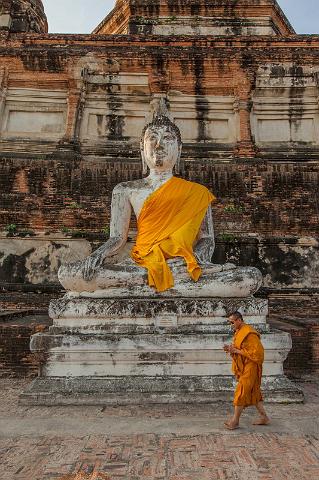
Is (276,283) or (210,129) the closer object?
(276,283)

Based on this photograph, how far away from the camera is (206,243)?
6051 mm

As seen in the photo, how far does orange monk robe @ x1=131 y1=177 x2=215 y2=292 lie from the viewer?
5.43 m

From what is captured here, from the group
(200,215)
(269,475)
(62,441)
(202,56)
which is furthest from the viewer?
(202,56)

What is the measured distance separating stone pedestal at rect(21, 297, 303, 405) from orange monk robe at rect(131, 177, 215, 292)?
0.57 m

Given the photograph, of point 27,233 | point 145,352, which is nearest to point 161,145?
point 145,352

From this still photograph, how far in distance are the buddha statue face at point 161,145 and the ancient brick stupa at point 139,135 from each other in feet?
11.9

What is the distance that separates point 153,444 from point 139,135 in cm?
988

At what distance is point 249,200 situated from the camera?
1027cm

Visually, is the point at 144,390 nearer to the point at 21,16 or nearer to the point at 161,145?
the point at 161,145

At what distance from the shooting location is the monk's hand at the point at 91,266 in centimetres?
516

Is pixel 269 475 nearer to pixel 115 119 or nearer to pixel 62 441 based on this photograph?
pixel 62 441

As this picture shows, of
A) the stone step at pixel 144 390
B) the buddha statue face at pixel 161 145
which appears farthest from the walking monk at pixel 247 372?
the buddha statue face at pixel 161 145

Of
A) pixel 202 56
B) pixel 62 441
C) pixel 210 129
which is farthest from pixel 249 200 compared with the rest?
pixel 62 441

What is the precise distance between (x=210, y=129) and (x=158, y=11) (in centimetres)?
589
